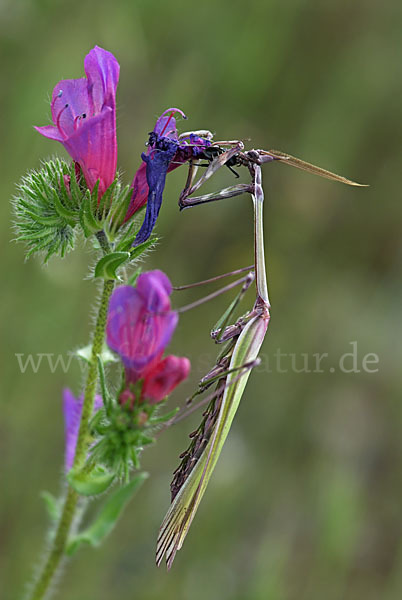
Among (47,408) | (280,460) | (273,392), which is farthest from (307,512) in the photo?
(47,408)

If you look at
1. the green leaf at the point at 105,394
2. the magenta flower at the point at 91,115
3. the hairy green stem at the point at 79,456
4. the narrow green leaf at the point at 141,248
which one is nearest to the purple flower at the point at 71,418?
the hairy green stem at the point at 79,456

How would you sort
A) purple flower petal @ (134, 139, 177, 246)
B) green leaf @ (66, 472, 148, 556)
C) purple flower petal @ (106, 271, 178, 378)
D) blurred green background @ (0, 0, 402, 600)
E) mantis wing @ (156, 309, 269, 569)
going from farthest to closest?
blurred green background @ (0, 0, 402, 600) < green leaf @ (66, 472, 148, 556) < mantis wing @ (156, 309, 269, 569) < purple flower petal @ (134, 139, 177, 246) < purple flower petal @ (106, 271, 178, 378)

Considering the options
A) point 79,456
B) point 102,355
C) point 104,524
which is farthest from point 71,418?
point 104,524

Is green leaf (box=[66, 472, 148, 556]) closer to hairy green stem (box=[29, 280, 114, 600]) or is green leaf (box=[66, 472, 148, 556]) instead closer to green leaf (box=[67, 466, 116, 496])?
hairy green stem (box=[29, 280, 114, 600])

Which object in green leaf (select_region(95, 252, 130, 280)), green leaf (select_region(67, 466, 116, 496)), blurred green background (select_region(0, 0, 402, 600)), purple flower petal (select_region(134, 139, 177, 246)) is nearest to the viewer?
green leaf (select_region(95, 252, 130, 280))

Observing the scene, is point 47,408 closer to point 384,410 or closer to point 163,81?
point 163,81

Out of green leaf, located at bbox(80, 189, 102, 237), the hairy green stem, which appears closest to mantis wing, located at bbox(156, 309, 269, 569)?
the hairy green stem

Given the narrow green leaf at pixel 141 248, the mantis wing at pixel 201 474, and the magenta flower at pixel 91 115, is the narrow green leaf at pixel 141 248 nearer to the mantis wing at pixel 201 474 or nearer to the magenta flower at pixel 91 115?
the magenta flower at pixel 91 115
